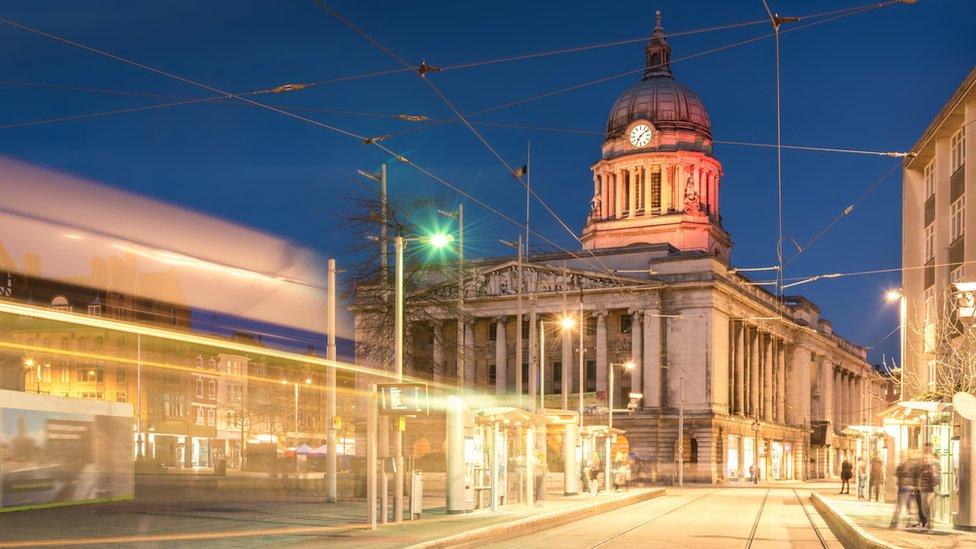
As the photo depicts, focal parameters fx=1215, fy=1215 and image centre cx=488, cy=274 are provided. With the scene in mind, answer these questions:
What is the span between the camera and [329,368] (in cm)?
3897

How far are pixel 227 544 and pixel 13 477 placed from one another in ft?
37.2

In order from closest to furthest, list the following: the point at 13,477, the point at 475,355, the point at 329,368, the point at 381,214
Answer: the point at 13,477, the point at 329,368, the point at 381,214, the point at 475,355

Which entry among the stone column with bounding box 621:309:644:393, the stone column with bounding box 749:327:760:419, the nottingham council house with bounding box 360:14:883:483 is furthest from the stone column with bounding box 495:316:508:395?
the stone column with bounding box 749:327:760:419

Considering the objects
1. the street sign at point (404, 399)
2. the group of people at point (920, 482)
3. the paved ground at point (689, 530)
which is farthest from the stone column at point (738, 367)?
the street sign at point (404, 399)

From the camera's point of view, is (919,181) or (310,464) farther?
(310,464)

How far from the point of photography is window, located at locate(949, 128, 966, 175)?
47.4 metres

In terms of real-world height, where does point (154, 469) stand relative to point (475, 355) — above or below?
below

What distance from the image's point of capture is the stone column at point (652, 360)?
104 m

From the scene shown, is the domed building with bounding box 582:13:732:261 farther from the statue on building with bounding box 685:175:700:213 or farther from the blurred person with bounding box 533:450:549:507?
the blurred person with bounding box 533:450:549:507

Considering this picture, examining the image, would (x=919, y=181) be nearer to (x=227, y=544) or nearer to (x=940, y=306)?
(x=940, y=306)

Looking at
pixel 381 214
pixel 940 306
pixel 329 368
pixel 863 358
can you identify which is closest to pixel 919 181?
pixel 940 306

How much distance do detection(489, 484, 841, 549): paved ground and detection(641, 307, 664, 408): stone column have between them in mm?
58599

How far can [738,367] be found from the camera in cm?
11075

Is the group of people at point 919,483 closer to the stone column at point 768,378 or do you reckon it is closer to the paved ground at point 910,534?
the paved ground at point 910,534
